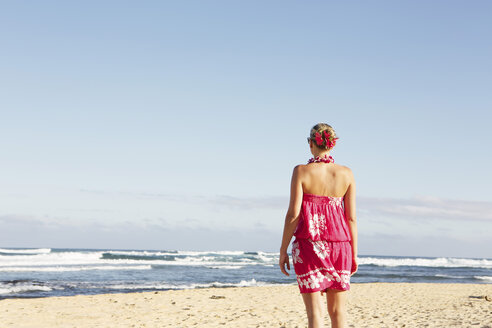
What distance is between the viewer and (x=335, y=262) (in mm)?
3734

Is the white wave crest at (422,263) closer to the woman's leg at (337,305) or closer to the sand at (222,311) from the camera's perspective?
the sand at (222,311)

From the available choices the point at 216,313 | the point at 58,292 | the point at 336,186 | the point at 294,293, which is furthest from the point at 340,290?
the point at 58,292

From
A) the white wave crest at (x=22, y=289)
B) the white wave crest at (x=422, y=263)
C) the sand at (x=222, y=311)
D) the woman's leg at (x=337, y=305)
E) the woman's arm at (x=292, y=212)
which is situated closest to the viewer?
the woman's arm at (x=292, y=212)

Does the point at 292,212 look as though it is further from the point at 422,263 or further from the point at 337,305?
the point at 422,263

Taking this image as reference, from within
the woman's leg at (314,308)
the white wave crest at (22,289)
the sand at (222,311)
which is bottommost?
the white wave crest at (22,289)

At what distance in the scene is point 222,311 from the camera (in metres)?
11.1

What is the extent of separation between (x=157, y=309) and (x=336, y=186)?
8535mm

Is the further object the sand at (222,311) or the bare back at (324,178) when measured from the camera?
the sand at (222,311)

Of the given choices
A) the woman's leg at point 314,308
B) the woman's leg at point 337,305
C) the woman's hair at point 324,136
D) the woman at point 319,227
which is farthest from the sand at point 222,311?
the woman's hair at point 324,136

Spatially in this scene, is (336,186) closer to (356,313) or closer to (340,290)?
(340,290)

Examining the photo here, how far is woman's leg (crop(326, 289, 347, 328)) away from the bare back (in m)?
0.73

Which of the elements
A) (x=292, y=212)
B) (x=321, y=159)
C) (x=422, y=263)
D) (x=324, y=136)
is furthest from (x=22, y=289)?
(x=422, y=263)

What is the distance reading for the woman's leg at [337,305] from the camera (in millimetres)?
3811

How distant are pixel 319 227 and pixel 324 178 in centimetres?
36
